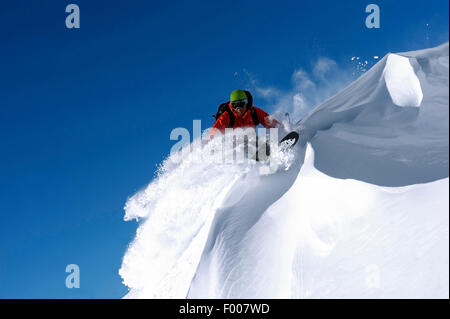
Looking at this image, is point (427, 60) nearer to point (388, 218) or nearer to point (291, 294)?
point (388, 218)

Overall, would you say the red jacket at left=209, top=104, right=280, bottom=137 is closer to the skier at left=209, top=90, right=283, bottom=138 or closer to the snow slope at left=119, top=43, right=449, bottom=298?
the skier at left=209, top=90, right=283, bottom=138

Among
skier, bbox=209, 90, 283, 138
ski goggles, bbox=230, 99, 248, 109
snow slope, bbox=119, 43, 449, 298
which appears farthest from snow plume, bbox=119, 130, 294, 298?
ski goggles, bbox=230, 99, 248, 109

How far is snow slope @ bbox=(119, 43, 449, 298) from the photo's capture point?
15.7ft

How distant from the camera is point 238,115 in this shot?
8.95 metres

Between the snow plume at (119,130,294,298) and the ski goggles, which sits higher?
the ski goggles

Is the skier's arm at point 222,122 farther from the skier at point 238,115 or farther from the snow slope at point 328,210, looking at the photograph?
the snow slope at point 328,210

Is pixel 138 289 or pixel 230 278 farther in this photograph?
pixel 138 289

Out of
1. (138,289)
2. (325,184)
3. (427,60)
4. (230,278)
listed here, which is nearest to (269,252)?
(230,278)

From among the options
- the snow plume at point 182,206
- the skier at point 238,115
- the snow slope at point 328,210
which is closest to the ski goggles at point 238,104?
the skier at point 238,115

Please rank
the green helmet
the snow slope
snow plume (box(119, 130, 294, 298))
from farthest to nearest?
the green helmet, snow plume (box(119, 130, 294, 298)), the snow slope

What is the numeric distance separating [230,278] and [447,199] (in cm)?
301

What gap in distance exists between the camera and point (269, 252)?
230 inches

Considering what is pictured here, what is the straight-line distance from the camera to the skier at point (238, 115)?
8.80 meters

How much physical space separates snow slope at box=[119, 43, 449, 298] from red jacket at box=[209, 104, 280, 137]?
591 mm
